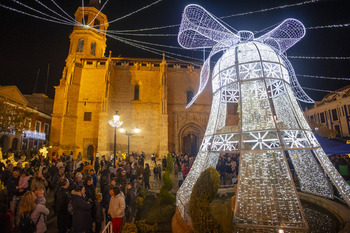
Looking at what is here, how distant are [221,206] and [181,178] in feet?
11.1

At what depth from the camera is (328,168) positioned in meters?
4.76

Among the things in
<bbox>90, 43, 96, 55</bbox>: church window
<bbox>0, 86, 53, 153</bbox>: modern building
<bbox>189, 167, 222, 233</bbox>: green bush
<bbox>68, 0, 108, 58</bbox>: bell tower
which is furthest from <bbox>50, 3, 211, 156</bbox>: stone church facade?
<bbox>189, 167, 222, 233</bbox>: green bush

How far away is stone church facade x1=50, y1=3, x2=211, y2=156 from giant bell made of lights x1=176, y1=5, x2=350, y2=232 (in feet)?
47.9

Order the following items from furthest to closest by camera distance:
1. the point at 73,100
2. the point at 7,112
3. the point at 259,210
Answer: the point at 73,100, the point at 7,112, the point at 259,210

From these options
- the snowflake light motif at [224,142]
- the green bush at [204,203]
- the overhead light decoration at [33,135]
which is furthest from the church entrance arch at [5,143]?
the green bush at [204,203]

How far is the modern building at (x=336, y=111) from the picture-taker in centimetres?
2216

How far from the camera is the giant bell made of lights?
428 cm

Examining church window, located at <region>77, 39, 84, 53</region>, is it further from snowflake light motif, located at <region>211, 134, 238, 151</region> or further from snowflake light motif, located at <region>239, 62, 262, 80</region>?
snowflake light motif, located at <region>211, 134, 238, 151</region>

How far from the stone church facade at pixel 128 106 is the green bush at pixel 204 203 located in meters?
16.5

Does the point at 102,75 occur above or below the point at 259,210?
above

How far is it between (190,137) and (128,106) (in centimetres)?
870

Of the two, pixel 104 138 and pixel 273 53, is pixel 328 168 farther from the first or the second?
pixel 104 138

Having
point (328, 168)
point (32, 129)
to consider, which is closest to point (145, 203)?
point (328, 168)

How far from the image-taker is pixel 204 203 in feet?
11.3
